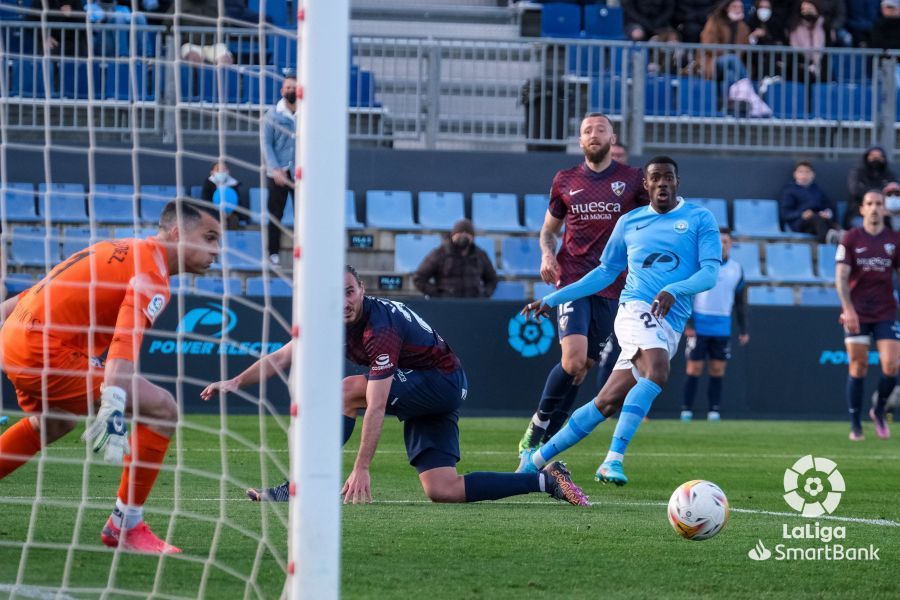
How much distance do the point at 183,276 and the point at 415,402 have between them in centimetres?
331

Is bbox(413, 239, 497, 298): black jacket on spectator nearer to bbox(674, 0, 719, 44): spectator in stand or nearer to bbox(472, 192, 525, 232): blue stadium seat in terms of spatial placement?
bbox(472, 192, 525, 232): blue stadium seat

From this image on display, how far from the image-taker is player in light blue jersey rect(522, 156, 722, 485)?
802 centimetres

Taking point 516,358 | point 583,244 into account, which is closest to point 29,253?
point 516,358

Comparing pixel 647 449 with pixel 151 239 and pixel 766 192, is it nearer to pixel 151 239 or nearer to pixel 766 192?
pixel 151 239

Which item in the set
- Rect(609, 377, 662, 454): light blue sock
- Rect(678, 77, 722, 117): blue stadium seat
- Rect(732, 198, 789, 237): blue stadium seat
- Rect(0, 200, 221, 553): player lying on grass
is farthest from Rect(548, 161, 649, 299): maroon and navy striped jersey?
Rect(678, 77, 722, 117): blue stadium seat

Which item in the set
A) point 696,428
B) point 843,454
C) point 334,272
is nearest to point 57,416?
point 334,272

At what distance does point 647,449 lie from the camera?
11.1m

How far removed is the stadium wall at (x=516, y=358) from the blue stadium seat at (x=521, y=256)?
6.54 feet

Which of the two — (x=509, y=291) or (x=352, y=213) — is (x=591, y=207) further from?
(x=352, y=213)

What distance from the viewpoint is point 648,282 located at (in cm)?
819

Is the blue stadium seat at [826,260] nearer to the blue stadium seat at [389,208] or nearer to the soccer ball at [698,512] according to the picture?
the blue stadium seat at [389,208]

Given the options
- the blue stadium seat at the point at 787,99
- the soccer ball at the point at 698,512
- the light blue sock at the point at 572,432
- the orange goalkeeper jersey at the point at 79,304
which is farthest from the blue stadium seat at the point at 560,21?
the orange goalkeeper jersey at the point at 79,304

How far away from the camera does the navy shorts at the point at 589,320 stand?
29.6 feet

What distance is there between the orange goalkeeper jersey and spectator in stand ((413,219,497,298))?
9684mm
